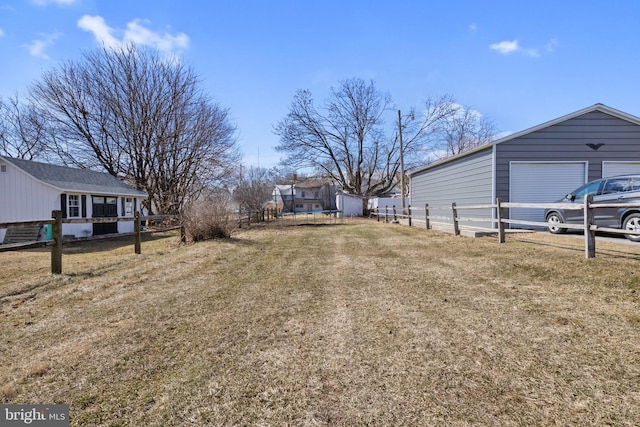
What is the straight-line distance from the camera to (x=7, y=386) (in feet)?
7.13

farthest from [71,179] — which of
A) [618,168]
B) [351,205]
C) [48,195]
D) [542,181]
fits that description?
[618,168]

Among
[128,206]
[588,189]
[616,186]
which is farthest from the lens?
[128,206]

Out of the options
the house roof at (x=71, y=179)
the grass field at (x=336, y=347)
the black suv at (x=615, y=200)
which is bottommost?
the grass field at (x=336, y=347)

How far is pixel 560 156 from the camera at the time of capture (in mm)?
9945

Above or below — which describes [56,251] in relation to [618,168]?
below

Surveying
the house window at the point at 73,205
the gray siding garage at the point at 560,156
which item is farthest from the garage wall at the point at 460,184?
the house window at the point at 73,205

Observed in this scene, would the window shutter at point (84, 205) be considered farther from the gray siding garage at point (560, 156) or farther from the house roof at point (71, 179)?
the gray siding garage at point (560, 156)

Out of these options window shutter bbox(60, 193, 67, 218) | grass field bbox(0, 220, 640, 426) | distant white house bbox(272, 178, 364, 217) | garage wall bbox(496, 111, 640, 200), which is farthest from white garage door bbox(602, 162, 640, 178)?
window shutter bbox(60, 193, 67, 218)

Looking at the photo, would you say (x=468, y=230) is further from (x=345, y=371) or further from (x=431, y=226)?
(x=345, y=371)

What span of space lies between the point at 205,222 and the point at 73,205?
9.63 metres

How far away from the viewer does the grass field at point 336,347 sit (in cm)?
194

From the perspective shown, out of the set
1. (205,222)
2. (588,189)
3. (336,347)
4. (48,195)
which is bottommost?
(336,347)

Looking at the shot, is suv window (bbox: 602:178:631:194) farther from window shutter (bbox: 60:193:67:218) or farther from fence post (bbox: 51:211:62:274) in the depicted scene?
window shutter (bbox: 60:193:67:218)

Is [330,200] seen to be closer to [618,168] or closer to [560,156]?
[560,156]
